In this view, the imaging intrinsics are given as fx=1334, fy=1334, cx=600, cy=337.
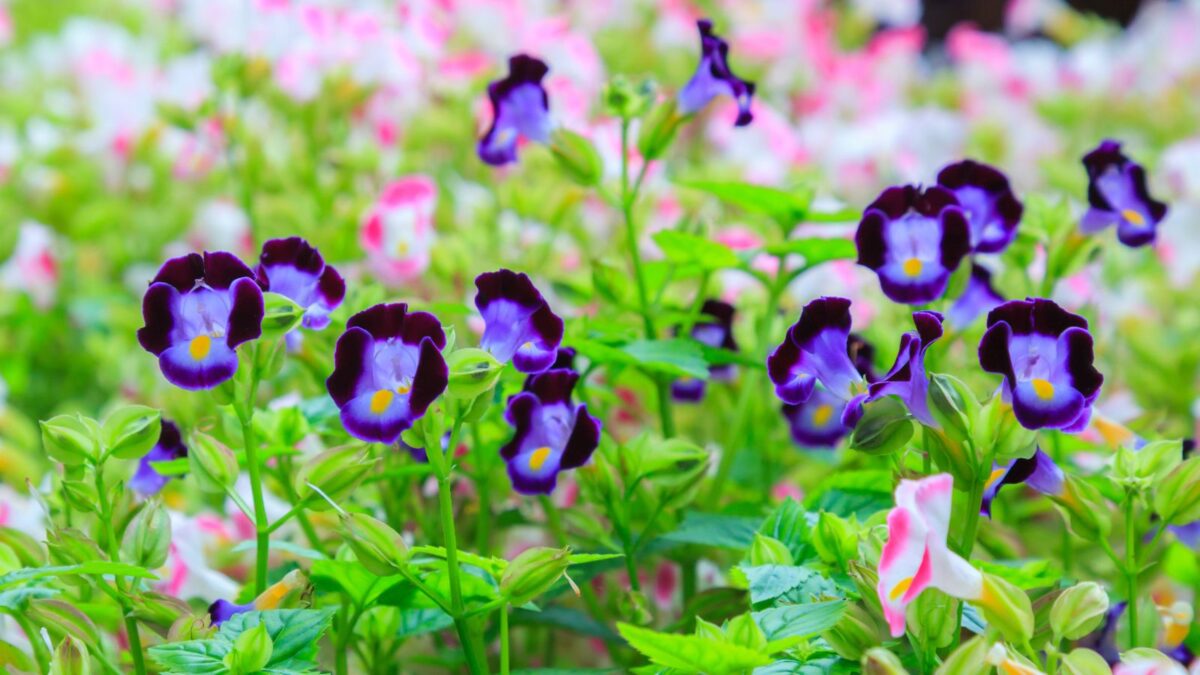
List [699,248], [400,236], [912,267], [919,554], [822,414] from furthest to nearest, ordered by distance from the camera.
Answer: [400,236]
[822,414]
[699,248]
[912,267]
[919,554]

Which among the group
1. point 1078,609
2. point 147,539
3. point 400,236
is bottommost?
point 1078,609

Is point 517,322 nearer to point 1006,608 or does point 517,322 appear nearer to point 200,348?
point 200,348

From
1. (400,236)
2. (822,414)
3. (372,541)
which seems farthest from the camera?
(400,236)

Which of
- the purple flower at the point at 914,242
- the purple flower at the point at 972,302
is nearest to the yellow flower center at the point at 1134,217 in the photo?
the purple flower at the point at 972,302

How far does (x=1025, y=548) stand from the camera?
1183 millimetres

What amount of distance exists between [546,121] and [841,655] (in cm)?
53

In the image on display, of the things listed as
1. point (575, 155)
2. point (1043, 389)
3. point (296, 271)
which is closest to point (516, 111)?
Answer: point (575, 155)

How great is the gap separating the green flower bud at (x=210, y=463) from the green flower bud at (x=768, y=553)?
0.32 metres

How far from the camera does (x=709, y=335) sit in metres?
1.13

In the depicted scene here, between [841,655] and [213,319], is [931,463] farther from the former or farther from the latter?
[213,319]

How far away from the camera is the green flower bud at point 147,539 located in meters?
0.79

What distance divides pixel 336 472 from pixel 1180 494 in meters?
0.50

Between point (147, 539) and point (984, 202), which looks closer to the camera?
point (147, 539)

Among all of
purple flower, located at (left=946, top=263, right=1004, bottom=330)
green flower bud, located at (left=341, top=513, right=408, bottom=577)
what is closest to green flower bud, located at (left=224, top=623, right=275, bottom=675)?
green flower bud, located at (left=341, top=513, right=408, bottom=577)
